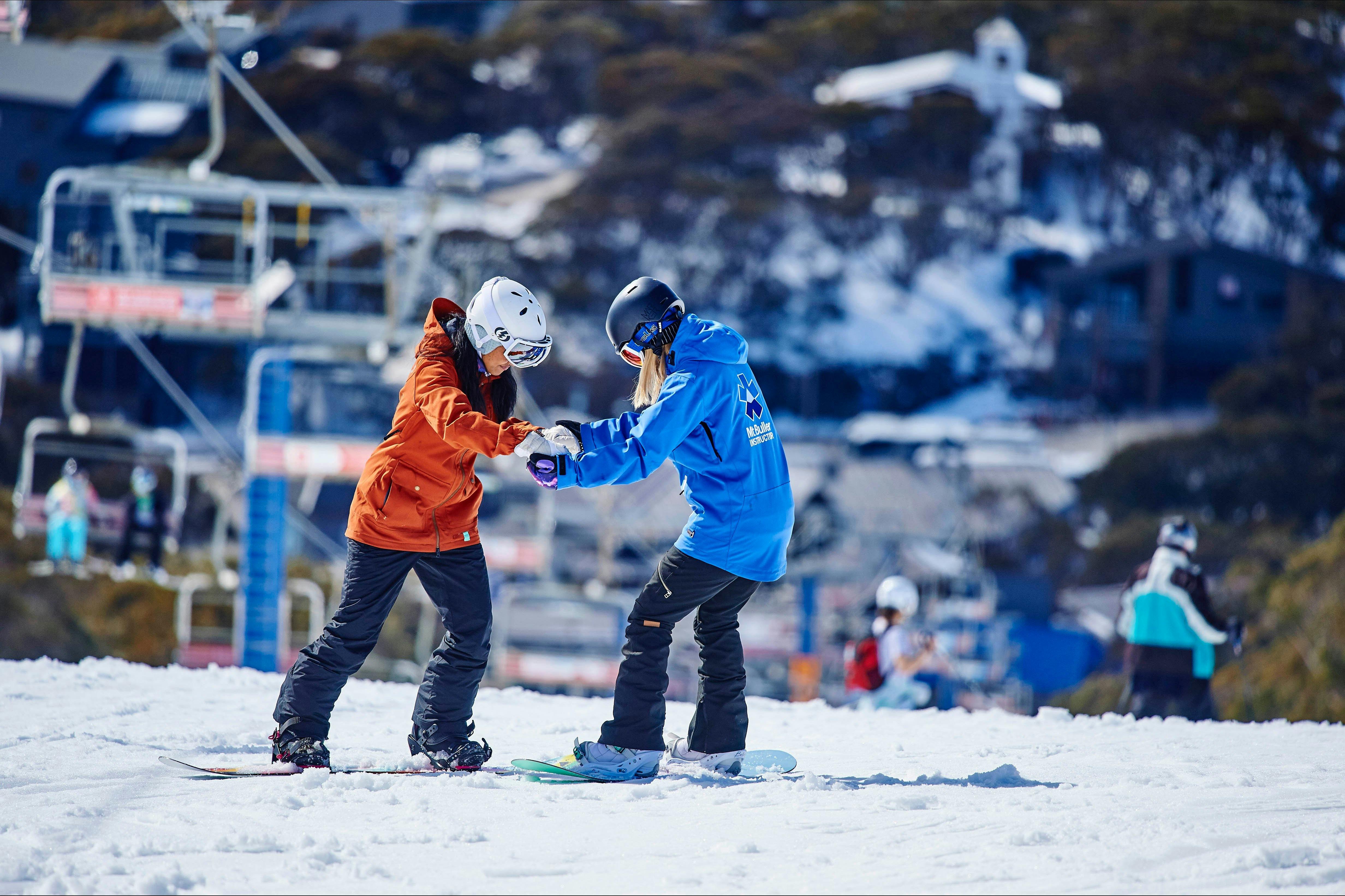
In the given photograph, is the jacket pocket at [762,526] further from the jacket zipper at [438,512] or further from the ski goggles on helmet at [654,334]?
the jacket zipper at [438,512]

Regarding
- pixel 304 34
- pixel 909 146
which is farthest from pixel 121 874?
pixel 304 34

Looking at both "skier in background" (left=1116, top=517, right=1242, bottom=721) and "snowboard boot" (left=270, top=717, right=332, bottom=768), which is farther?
"skier in background" (left=1116, top=517, right=1242, bottom=721)

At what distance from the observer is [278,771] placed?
397 cm

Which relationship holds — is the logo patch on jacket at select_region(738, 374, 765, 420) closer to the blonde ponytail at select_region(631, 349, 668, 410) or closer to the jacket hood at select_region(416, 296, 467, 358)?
the blonde ponytail at select_region(631, 349, 668, 410)

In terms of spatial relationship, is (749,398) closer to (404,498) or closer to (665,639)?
(665,639)

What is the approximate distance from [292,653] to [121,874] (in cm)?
1581

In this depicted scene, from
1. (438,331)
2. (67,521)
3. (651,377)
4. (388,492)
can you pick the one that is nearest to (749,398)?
(651,377)

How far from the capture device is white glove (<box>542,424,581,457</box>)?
12.7 feet

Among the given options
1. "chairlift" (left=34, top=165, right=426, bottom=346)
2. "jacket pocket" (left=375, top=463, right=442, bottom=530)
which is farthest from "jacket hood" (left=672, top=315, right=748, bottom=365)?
"chairlift" (left=34, top=165, right=426, bottom=346)

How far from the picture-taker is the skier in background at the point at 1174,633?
6605 millimetres

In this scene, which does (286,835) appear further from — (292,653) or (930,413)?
(930,413)

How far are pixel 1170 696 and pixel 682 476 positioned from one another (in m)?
3.66

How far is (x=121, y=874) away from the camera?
3004mm

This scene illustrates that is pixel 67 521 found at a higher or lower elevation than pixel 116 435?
lower
